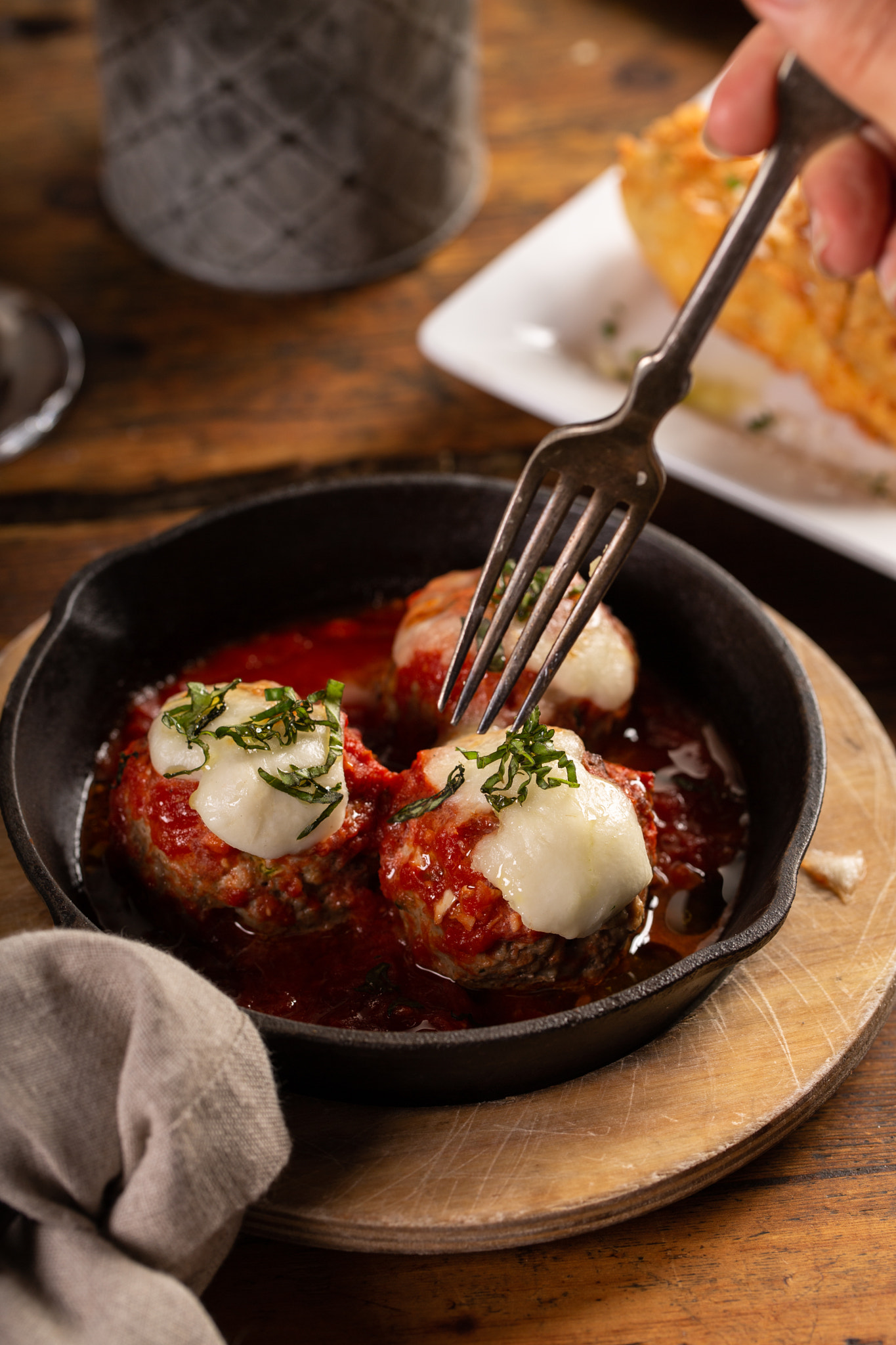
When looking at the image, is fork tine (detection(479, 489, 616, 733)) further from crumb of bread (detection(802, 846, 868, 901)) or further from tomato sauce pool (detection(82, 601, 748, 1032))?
crumb of bread (detection(802, 846, 868, 901))

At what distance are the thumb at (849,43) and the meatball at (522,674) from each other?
35.4 inches

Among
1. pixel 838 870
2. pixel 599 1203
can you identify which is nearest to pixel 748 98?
pixel 838 870

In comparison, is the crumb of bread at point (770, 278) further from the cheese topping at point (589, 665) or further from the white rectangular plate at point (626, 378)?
the cheese topping at point (589, 665)

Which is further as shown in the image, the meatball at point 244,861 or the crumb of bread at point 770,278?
the crumb of bread at point 770,278

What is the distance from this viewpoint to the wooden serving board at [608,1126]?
162 cm

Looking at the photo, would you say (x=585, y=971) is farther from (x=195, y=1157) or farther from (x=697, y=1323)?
(x=195, y=1157)

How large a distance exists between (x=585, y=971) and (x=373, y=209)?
2729 millimetres

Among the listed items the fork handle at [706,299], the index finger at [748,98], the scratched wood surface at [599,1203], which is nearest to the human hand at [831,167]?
the index finger at [748,98]

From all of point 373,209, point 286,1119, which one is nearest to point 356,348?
point 373,209

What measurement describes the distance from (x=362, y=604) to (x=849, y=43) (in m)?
1.33

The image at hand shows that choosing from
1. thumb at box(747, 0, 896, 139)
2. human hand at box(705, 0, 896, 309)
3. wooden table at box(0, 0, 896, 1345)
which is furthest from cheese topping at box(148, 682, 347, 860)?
human hand at box(705, 0, 896, 309)

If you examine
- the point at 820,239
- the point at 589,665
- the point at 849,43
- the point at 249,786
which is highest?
the point at 849,43

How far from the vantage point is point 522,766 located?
171 centimetres

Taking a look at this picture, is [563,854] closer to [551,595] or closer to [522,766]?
[522,766]
